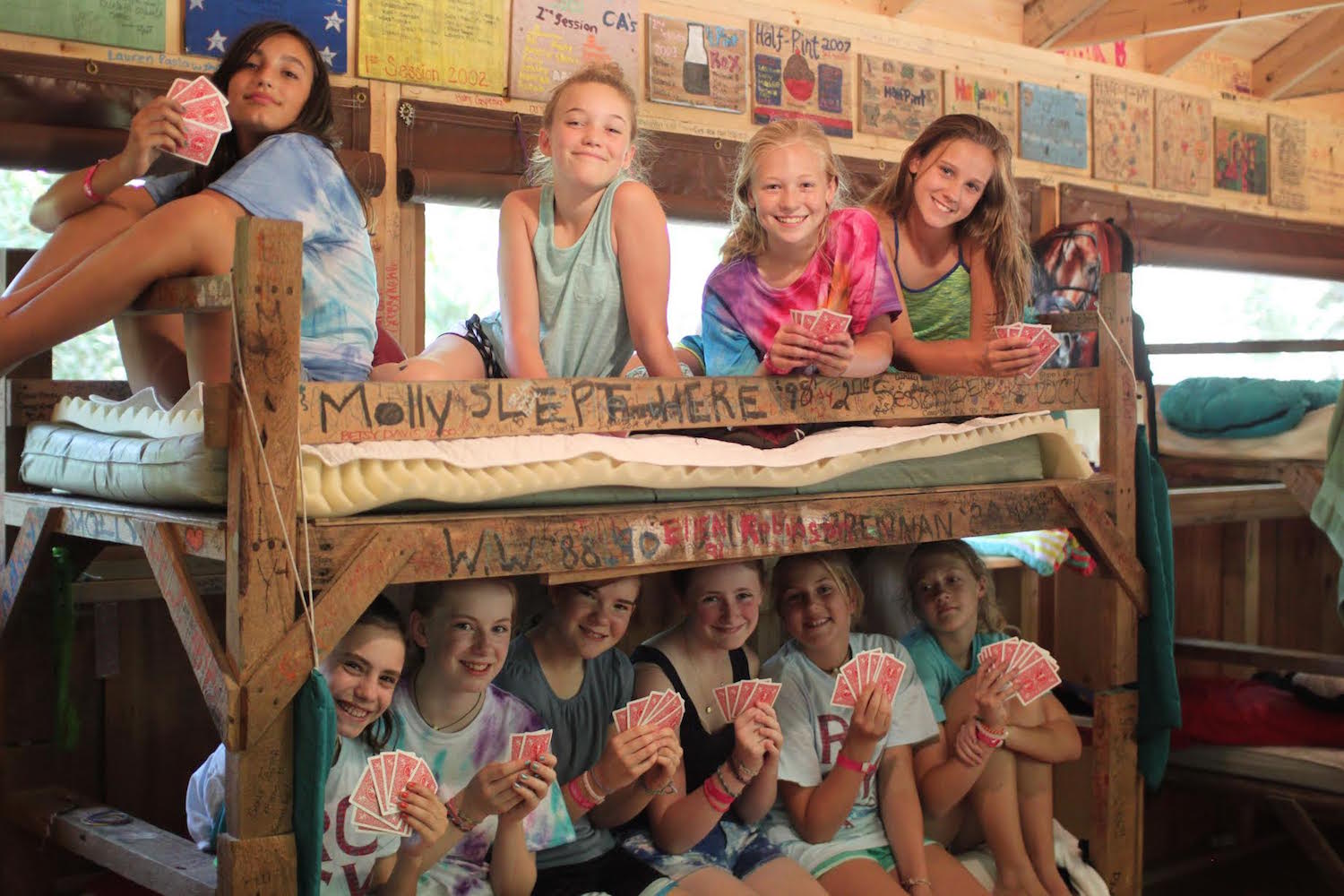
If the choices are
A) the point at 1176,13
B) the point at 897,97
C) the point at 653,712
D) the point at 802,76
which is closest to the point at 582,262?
the point at 653,712

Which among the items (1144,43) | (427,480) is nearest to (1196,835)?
(1144,43)

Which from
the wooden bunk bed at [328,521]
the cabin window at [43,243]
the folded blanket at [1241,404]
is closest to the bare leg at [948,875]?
the wooden bunk bed at [328,521]

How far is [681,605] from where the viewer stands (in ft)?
11.9

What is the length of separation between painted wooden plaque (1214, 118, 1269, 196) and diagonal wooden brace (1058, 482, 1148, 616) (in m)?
4.17

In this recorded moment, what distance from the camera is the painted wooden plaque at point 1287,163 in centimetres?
759

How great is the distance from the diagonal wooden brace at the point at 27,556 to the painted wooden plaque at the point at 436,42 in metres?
2.07

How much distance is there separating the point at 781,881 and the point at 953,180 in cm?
202

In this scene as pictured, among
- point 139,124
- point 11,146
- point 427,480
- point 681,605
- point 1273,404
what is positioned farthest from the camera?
point 1273,404

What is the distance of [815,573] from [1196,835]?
3.21 meters

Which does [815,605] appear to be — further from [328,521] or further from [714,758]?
[328,521]

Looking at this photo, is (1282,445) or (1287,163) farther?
(1287,163)

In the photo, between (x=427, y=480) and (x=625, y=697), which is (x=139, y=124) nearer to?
(x=427, y=480)

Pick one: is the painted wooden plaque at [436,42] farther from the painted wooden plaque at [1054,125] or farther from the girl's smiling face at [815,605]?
the painted wooden plaque at [1054,125]

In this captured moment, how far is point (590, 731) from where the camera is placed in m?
3.30
